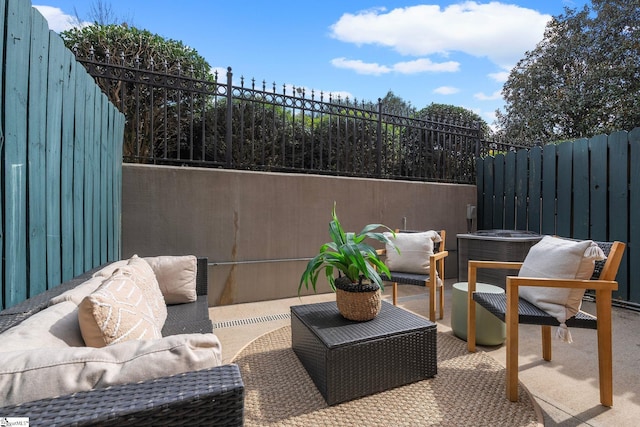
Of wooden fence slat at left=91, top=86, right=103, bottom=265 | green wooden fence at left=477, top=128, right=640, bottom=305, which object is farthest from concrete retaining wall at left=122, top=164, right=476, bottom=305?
green wooden fence at left=477, top=128, right=640, bottom=305

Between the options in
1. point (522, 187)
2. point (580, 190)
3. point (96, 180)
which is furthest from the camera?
point (522, 187)

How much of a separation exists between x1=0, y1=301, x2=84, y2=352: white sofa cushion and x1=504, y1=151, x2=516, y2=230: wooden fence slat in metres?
5.22

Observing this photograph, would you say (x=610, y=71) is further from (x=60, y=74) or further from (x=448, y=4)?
(x=60, y=74)

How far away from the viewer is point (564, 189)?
4.02m

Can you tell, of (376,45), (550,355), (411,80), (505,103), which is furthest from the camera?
(505,103)

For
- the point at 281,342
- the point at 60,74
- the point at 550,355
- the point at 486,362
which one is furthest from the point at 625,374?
the point at 60,74

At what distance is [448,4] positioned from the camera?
15.1ft

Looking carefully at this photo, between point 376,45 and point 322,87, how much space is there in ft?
8.92

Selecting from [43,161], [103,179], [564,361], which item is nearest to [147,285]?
[43,161]

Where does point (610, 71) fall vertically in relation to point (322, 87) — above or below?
above

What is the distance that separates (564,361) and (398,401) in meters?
1.43

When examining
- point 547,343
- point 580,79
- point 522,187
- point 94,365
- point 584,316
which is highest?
point 580,79

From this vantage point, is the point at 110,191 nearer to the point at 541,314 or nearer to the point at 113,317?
the point at 113,317

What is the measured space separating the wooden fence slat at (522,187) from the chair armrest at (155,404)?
4893 millimetres
